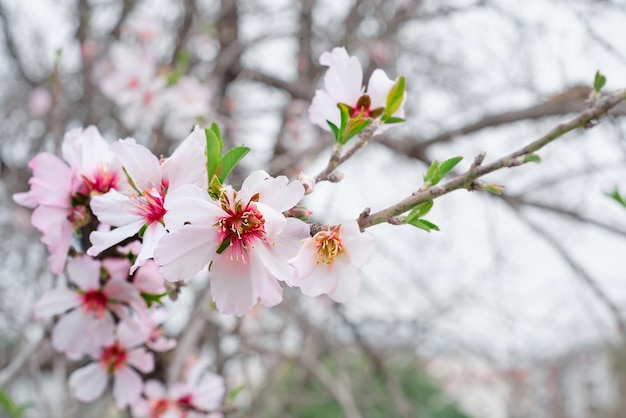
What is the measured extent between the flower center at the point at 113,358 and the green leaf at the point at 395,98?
1.41ft

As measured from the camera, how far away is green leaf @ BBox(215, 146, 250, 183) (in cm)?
47

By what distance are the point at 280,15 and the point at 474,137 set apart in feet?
3.12

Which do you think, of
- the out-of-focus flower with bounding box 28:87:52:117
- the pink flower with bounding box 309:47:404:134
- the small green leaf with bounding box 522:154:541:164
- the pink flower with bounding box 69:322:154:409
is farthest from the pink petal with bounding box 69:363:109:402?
the out-of-focus flower with bounding box 28:87:52:117

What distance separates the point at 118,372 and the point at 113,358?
0.10 feet

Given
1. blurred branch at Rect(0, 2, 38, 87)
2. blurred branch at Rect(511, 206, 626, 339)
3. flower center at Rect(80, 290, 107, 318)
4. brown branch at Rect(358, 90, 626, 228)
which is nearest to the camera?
brown branch at Rect(358, 90, 626, 228)

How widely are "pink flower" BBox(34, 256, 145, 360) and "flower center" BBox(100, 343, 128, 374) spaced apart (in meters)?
0.05

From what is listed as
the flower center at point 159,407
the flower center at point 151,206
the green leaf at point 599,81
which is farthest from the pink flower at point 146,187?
the flower center at point 159,407

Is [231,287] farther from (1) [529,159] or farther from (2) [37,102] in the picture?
(2) [37,102]

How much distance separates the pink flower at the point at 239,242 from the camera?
45 centimetres

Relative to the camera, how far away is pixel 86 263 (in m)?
0.63

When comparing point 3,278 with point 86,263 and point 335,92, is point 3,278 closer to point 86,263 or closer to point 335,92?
point 86,263

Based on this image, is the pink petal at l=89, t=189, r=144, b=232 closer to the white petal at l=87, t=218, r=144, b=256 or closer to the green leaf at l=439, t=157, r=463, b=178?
the white petal at l=87, t=218, r=144, b=256

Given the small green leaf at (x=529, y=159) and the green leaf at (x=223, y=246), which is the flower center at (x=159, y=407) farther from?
the small green leaf at (x=529, y=159)

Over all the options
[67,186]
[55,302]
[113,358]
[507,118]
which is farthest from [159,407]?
[507,118]
